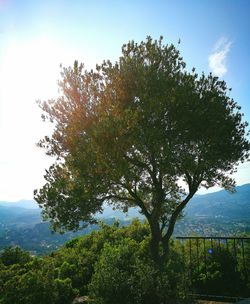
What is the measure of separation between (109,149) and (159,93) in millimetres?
3238

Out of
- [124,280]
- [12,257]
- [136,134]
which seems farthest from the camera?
[12,257]

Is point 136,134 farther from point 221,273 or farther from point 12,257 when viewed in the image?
point 12,257

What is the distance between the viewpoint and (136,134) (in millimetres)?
12422

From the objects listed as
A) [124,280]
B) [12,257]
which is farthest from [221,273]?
[12,257]

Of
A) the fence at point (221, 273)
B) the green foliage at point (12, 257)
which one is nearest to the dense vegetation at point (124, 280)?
the fence at point (221, 273)

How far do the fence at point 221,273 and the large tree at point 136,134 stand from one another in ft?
6.17

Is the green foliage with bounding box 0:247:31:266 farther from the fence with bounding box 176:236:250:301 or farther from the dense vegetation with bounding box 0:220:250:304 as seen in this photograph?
the fence with bounding box 176:236:250:301

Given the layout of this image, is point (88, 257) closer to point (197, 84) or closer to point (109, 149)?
point (109, 149)

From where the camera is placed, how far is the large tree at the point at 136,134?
12.6 m

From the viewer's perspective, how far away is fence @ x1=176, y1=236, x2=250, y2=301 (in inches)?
488

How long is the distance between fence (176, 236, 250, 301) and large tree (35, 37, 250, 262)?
1.88m

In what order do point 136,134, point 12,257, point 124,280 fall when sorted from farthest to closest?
point 12,257 → point 136,134 → point 124,280

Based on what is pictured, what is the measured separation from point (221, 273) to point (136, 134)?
7.14 m

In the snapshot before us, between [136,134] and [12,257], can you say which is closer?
[136,134]
